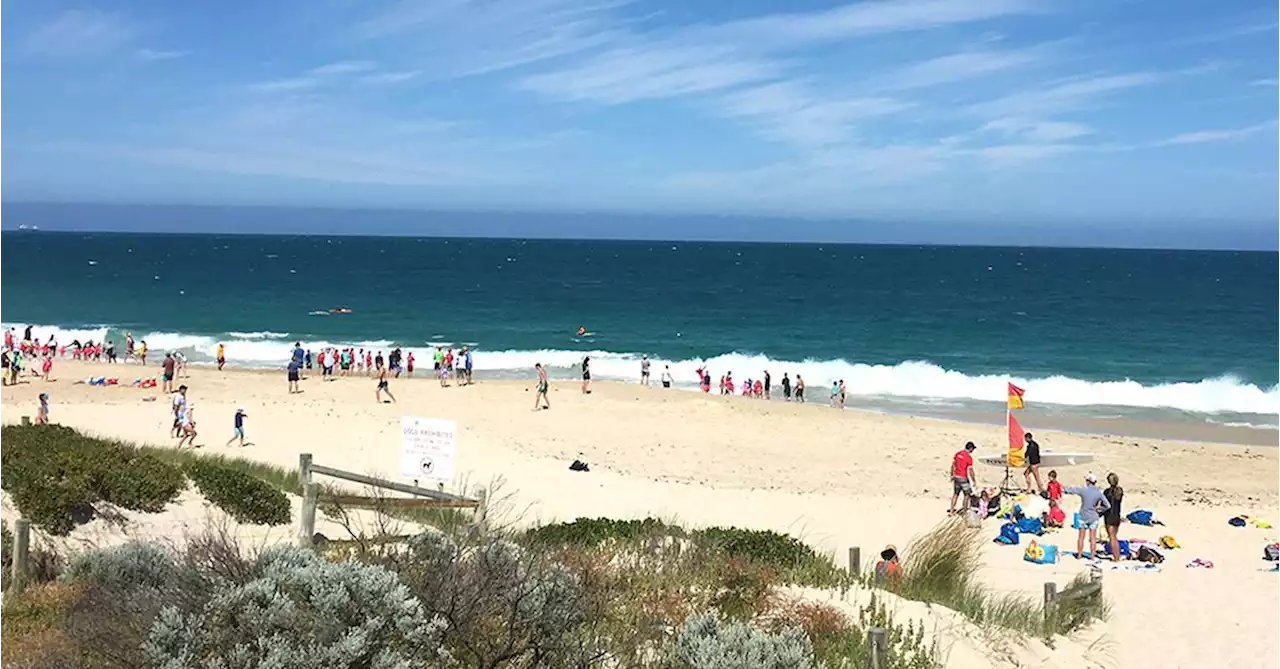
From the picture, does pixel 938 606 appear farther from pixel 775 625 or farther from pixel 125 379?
pixel 125 379

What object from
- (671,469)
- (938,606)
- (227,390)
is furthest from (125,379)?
(938,606)

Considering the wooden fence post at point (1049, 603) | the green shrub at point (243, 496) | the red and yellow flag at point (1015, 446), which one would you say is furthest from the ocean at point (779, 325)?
the green shrub at point (243, 496)

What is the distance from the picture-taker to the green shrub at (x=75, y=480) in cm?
1100

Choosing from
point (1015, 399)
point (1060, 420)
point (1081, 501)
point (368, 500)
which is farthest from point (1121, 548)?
point (1060, 420)

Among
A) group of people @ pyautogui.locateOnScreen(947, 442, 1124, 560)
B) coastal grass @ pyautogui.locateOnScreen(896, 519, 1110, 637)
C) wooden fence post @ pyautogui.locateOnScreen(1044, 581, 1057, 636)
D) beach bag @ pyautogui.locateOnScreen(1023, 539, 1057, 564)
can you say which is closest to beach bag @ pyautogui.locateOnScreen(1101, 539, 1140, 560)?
group of people @ pyautogui.locateOnScreen(947, 442, 1124, 560)

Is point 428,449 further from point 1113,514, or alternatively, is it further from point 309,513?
point 1113,514

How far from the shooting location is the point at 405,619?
5.30 m

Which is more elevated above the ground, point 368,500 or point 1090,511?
point 368,500

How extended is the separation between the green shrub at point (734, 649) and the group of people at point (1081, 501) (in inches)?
375

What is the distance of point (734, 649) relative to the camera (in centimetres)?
586

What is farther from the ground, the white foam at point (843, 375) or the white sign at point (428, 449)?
the white sign at point (428, 449)

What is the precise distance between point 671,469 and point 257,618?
16.7 meters

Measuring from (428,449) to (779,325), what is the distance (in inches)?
1866

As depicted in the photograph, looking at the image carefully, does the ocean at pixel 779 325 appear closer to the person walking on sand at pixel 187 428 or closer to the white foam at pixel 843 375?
the white foam at pixel 843 375
